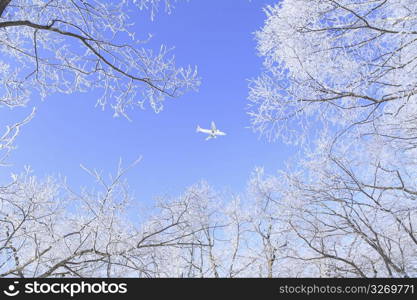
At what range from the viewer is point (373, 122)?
12.7ft

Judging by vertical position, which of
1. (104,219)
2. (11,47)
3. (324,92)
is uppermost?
(11,47)

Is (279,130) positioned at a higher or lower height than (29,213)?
higher

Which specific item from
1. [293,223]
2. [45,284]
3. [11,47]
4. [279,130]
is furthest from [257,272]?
[11,47]

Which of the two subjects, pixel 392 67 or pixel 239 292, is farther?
pixel 392 67

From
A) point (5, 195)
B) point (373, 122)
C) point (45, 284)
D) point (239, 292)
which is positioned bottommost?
point (239, 292)

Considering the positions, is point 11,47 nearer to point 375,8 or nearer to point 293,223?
point 375,8

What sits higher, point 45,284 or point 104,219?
point 104,219

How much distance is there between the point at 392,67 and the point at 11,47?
4418 millimetres

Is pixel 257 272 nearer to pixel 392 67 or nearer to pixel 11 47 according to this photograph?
pixel 392 67

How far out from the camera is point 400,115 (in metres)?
3.91

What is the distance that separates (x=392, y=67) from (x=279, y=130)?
4.41 feet

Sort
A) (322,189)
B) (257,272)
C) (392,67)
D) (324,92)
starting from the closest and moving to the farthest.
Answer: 1. (392,67)
2. (324,92)
3. (322,189)
4. (257,272)

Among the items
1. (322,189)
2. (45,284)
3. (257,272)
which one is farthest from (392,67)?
(257,272)

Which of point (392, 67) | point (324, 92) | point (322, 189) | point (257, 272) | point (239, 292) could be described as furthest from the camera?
point (257, 272)
